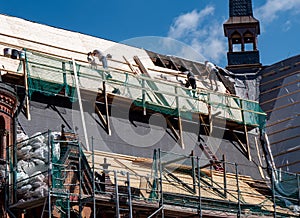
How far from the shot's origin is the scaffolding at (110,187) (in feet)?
118

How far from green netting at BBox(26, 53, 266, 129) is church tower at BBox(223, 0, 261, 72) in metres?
14.7

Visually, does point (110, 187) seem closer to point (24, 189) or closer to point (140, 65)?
point (24, 189)

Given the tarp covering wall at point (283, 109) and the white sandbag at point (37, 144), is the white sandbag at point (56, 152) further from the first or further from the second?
the tarp covering wall at point (283, 109)

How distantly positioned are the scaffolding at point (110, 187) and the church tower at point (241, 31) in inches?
910

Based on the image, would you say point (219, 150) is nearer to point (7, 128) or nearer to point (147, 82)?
point (147, 82)

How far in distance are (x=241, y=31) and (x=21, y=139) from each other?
3210cm

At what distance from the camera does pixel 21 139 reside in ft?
128

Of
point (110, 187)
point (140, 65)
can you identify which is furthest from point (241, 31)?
point (110, 187)

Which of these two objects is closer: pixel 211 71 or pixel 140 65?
pixel 140 65

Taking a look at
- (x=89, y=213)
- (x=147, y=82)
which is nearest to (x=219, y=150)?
(x=147, y=82)

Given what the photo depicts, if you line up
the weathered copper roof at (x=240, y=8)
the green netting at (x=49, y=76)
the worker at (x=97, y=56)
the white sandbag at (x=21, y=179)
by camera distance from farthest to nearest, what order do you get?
the weathered copper roof at (x=240, y=8), the worker at (x=97, y=56), the green netting at (x=49, y=76), the white sandbag at (x=21, y=179)

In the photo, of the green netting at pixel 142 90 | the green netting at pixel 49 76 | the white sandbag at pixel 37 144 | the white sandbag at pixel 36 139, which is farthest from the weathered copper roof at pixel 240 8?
the white sandbag at pixel 37 144

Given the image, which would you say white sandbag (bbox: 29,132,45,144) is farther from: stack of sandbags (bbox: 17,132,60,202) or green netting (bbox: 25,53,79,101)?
green netting (bbox: 25,53,79,101)

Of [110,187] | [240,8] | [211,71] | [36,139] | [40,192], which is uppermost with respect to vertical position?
[240,8]
